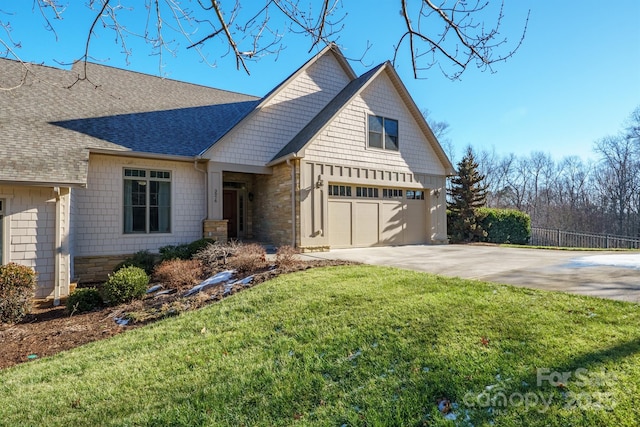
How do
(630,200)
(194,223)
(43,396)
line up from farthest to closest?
1. (630,200)
2. (194,223)
3. (43,396)

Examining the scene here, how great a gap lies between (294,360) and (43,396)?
267 cm

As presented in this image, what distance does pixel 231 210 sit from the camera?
1389 cm

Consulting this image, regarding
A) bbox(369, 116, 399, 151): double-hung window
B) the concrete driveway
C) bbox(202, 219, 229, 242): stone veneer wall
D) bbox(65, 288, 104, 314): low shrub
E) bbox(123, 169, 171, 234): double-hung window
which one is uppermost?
bbox(369, 116, 399, 151): double-hung window

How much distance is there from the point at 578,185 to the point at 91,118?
42527 millimetres

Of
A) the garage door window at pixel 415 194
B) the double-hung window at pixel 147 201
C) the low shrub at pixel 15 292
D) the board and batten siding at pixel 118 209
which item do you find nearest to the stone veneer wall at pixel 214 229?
the board and batten siding at pixel 118 209

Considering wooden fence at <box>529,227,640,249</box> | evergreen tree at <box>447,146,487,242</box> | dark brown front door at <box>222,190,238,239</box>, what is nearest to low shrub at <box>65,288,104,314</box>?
dark brown front door at <box>222,190,238,239</box>

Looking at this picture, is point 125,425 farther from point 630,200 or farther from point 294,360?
point 630,200

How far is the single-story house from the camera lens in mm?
8352

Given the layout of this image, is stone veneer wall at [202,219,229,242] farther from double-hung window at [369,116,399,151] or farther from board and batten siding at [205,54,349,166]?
double-hung window at [369,116,399,151]

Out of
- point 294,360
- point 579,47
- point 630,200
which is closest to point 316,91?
point 579,47

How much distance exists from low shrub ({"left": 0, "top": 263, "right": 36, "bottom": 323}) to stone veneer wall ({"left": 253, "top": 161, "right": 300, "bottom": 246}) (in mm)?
6789

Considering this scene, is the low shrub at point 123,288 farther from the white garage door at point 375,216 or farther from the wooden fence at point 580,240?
the wooden fence at point 580,240

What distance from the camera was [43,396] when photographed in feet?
11.5

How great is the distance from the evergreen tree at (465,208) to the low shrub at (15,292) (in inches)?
631
